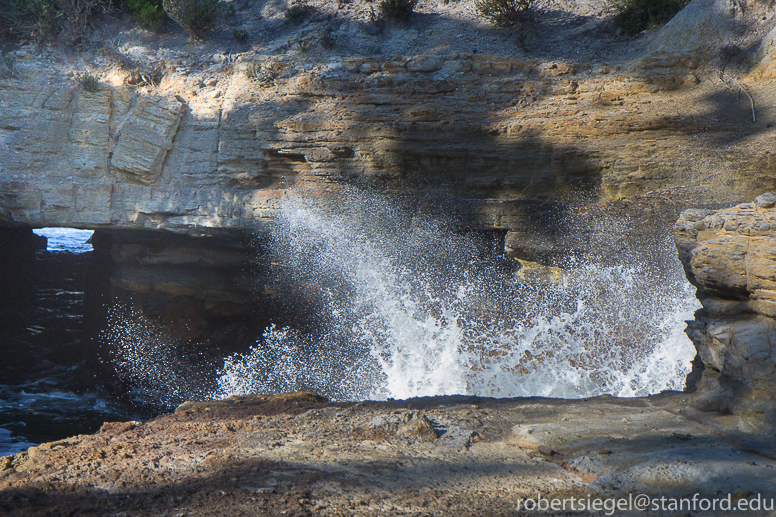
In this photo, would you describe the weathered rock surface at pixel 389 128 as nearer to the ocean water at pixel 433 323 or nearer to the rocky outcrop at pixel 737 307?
the ocean water at pixel 433 323

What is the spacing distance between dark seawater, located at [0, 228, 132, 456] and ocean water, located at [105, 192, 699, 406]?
83 cm

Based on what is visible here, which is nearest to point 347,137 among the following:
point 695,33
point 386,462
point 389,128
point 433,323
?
point 389,128

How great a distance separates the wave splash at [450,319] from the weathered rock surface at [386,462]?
2.68 meters

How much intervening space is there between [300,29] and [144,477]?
902cm

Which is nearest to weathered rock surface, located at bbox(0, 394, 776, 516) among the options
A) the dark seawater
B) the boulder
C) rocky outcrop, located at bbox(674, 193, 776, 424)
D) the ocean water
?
rocky outcrop, located at bbox(674, 193, 776, 424)

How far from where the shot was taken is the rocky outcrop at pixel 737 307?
11.1 ft

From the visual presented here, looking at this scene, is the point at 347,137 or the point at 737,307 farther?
the point at 347,137

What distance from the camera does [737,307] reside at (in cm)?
379

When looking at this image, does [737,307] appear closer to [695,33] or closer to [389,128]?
[389,128]

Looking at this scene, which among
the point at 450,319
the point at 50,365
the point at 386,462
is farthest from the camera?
the point at 50,365

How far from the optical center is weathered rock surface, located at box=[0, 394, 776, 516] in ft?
7.88

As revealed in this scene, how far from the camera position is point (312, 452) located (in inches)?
118

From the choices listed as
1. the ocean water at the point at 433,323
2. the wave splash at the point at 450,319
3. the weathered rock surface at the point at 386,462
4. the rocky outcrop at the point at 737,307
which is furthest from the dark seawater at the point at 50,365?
the rocky outcrop at the point at 737,307

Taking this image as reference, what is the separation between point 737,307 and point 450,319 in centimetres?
438
